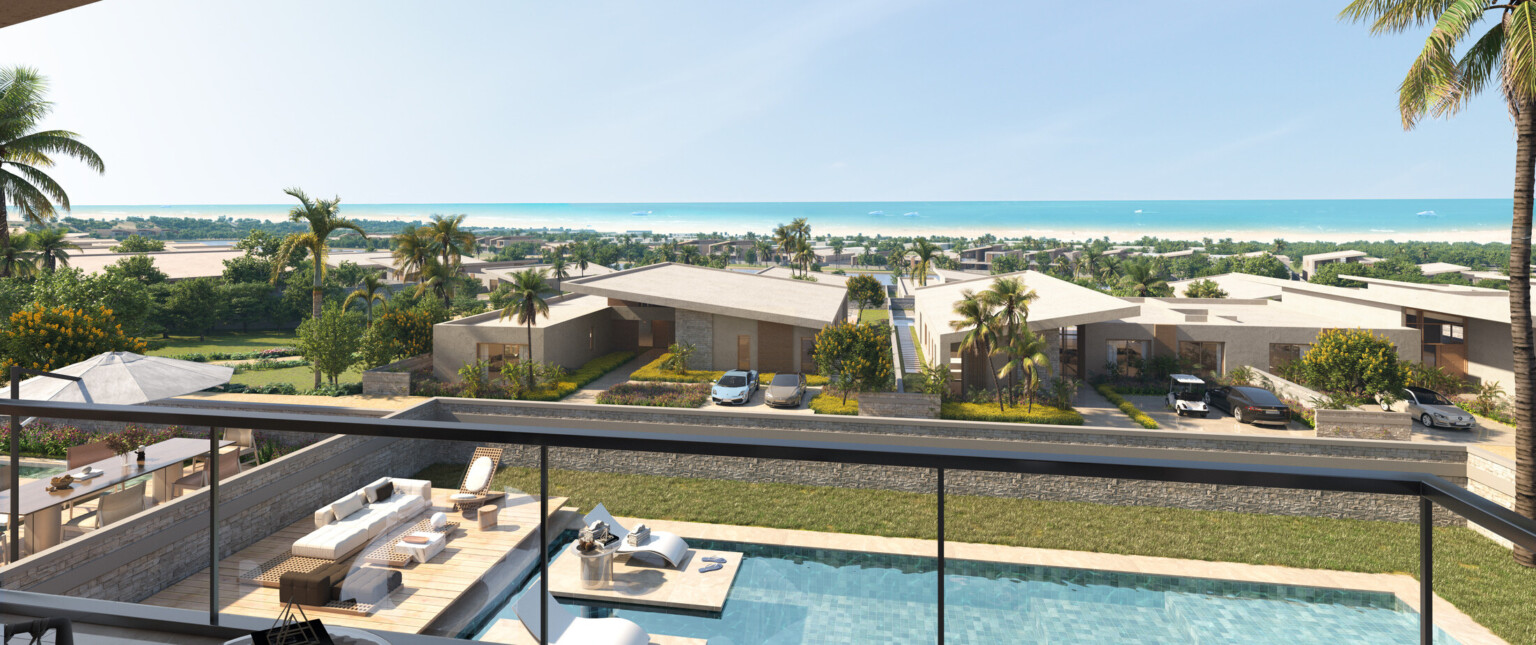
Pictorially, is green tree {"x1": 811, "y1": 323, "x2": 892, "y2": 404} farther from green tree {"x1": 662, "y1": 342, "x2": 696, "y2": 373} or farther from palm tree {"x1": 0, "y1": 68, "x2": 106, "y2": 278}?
Answer: palm tree {"x1": 0, "y1": 68, "x2": 106, "y2": 278}

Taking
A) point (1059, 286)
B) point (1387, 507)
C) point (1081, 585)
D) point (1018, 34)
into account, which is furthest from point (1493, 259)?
point (1081, 585)

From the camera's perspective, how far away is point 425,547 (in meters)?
7.48

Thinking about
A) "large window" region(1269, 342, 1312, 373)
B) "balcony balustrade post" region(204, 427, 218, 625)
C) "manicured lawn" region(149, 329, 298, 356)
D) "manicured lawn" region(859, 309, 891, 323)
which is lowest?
"manicured lawn" region(149, 329, 298, 356)

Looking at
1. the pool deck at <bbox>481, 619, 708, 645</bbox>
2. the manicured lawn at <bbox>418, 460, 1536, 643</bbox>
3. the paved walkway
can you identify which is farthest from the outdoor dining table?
the paved walkway

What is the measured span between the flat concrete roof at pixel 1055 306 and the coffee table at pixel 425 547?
19780 millimetres

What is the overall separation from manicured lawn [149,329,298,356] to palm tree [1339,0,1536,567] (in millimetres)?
48464

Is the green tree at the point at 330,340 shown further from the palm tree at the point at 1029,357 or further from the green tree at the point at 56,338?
the palm tree at the point at 1029,357

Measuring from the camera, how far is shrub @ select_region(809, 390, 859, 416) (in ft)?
68.2

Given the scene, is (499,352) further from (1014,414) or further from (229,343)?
(229,343)

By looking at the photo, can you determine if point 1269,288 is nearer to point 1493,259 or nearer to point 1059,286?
point 1059,286

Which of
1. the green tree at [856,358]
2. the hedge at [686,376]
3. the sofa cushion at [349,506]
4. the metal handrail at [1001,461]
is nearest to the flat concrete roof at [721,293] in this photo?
the hedge at [686,376]

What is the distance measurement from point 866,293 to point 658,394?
41271 mm

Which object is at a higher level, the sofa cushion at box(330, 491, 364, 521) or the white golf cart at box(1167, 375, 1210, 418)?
the sofa cushion at box(330, 491, 364, 521)

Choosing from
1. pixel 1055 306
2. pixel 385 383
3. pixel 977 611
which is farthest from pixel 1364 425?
pixel 385 383
